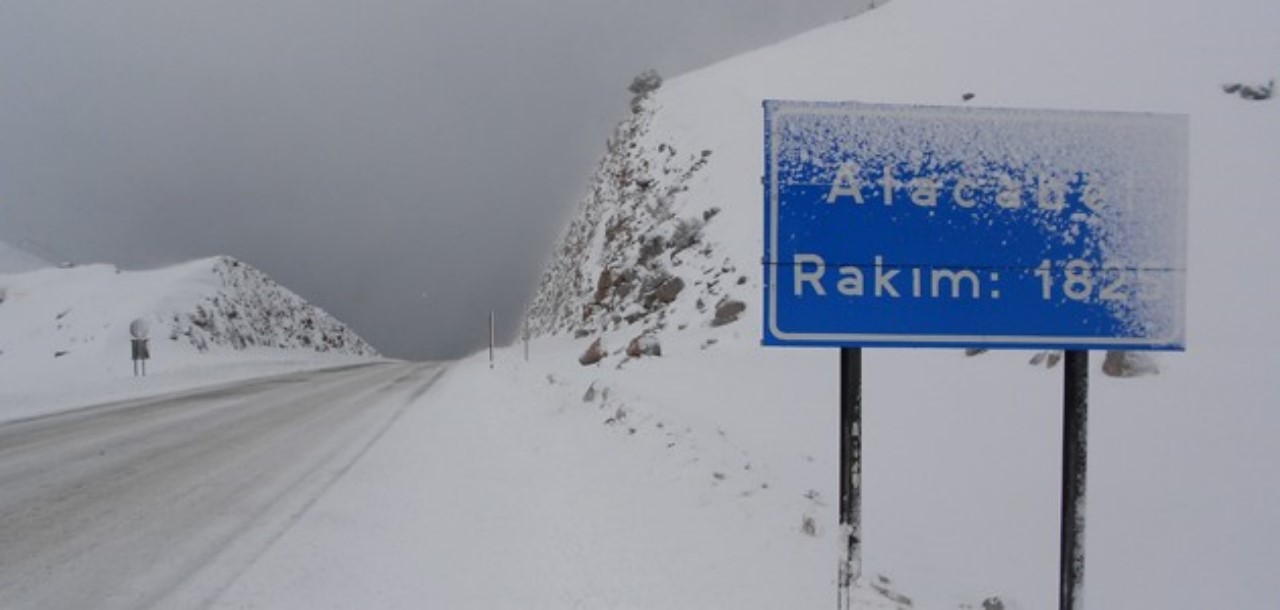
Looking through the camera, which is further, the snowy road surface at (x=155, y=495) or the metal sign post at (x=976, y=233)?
the snowy road surface at (x=155, y=495)

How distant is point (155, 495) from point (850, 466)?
703 centimetres

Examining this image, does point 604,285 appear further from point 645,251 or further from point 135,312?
point 135,312

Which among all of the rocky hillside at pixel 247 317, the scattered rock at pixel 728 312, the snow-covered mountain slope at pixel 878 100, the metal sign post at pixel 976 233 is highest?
the snow-covered mountain slope at pixel 878 100

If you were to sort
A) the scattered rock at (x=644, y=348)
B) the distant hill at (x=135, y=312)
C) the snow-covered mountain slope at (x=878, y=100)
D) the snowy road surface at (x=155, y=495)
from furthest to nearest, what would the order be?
the distant hill at (x=135, y=312), the snow-covered mountain slope at (x=878, y=100), the scattered rock at (x=644, y=348), the snowy road surface at (x=155, y=495)

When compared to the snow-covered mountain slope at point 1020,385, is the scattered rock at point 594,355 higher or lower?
lower

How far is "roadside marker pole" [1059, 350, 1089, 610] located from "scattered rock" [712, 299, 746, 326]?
2166 centimetres

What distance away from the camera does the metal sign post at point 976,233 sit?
163 inches

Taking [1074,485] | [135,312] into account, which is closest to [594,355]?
[1074,485]

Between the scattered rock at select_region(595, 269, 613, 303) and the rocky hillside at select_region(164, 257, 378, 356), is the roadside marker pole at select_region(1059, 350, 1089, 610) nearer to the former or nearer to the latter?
the scattered rock at select_region(595, 269, 613, 303)

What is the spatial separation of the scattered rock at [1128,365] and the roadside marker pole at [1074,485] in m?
6.86

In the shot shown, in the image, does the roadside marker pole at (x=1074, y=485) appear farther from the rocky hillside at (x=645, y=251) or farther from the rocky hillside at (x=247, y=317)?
the rocky hillside at (x=247, y=317)

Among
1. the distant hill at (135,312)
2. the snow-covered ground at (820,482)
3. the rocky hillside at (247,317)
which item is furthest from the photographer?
the rocky hillside at (247,317)

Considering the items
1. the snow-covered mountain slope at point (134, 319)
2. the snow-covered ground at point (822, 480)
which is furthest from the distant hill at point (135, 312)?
the snow-covered ground at point (822, 480)

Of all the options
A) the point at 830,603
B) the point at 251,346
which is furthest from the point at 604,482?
the point at 251,346
